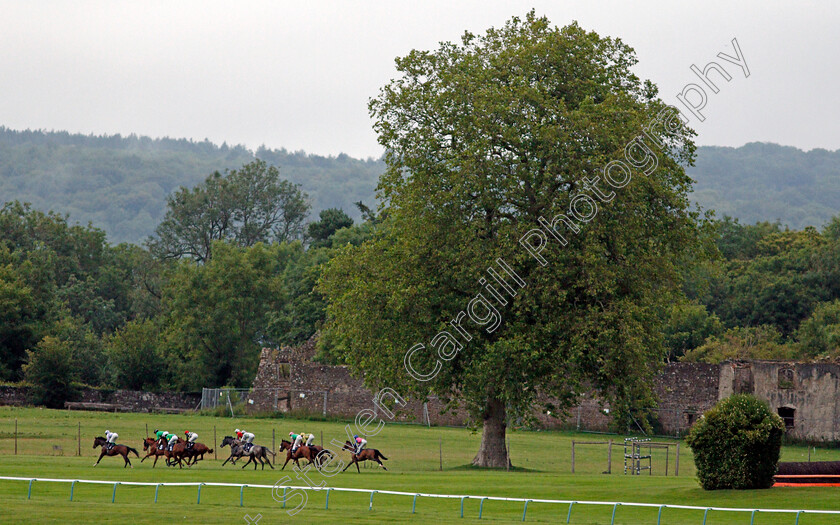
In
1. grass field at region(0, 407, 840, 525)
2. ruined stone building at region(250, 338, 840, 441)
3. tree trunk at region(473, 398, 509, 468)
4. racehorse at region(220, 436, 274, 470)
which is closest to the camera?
grass field at region(0, 407, 840, 525)

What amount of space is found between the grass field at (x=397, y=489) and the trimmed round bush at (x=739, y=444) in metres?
0.55

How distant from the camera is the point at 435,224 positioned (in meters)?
37.9

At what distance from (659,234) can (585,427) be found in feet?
72.9

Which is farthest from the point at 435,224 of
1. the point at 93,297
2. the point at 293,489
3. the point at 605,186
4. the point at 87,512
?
the point at 93,297

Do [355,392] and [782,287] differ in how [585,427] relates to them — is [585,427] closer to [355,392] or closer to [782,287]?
[355,392]

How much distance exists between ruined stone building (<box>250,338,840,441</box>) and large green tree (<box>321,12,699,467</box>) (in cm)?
924

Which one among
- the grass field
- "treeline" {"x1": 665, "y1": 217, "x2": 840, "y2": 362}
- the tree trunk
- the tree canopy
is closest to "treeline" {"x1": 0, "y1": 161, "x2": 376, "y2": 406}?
the grass field

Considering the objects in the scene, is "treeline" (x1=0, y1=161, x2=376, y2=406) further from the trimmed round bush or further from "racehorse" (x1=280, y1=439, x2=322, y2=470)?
the trimmed round bush

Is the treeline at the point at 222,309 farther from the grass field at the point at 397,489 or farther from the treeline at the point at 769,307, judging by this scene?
the grass field at the point at 397,489

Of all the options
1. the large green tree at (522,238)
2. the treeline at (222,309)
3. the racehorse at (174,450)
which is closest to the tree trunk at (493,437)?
the large green tree at (522,238)

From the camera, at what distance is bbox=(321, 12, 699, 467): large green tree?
3606 centimetres

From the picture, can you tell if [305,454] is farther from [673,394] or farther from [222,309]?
[222,309]

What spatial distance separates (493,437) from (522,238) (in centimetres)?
789

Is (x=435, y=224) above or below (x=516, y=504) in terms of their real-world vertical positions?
above
